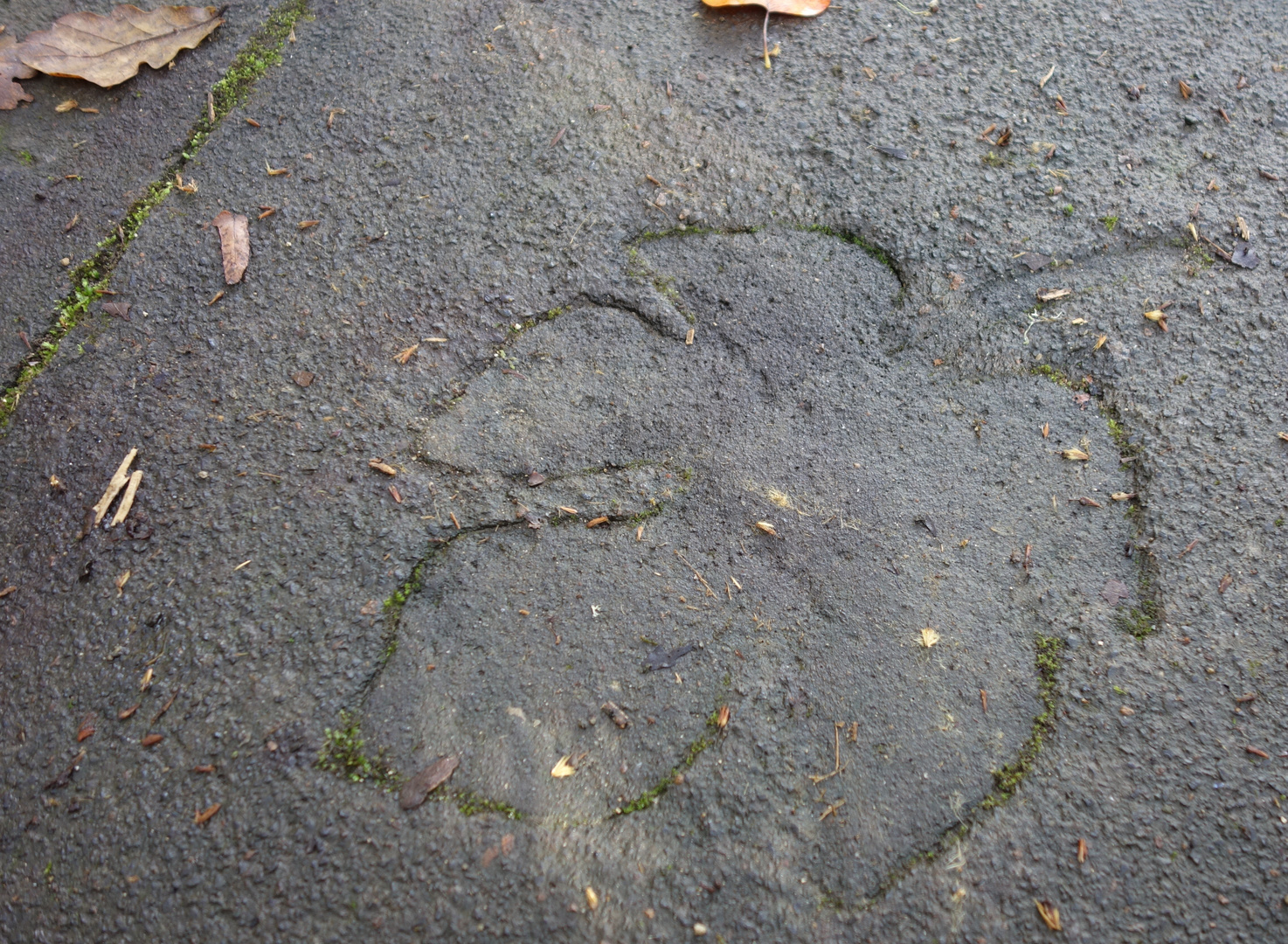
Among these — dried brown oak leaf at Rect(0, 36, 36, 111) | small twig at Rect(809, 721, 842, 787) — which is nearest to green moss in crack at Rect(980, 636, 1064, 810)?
small twig at Rect(809, 721, 842, 787)

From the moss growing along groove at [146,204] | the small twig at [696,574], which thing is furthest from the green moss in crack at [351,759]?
the moss growing along groove at [146,204]

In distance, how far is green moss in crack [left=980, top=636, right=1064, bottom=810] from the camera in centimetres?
179

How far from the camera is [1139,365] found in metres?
2.27

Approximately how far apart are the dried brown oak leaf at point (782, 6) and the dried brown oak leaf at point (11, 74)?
219cm

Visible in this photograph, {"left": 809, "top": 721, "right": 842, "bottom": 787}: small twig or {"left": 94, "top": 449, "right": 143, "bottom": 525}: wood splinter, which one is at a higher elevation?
{"left": 94, "top": 449, "right": 143, "bottom": 525}: wood splinter

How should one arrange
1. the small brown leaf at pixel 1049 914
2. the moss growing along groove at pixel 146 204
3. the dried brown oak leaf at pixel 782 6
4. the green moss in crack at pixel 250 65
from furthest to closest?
1. the dried brown oak leaf at pixel 782 6
2. the green moss in crack at pixel 250 65
3. the moss growing along groove at pixel 146 204
4. the small brown leaf at pixel 1049 914

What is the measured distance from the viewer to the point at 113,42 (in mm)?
2637

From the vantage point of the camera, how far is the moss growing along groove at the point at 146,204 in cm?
222

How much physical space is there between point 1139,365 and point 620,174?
1565 millimetres

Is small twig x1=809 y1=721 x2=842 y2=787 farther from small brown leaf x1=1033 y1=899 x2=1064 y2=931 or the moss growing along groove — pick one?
the moss growing along groove

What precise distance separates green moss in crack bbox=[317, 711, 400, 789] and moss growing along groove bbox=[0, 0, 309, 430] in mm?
1267

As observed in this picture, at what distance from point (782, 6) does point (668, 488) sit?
1753 mm

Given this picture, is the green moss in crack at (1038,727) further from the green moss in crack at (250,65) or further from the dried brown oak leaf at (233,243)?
the green moss in crack at (250,65)

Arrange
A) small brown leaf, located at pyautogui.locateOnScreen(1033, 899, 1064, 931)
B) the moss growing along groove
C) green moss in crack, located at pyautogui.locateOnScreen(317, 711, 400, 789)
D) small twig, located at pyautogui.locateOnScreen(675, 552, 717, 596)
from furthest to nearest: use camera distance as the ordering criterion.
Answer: the moss growing along groove, small twig, located at pyautogui.locateOnScreen(675, 552, 717, 596), green moss in crack, located at pyautogui.locateOnScreen(317, 711, 400, 789), small brown leaf, located at pyautogui.locateOnScreen(1033, 899, 1064, 931)
